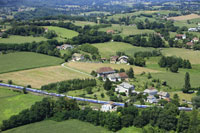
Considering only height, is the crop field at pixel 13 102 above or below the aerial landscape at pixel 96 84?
below

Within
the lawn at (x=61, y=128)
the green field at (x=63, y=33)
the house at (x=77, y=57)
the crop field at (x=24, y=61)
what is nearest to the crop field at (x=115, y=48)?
the house at (x=77, y=57)

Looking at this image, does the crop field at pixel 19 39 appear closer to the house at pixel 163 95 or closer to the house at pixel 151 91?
the house at pixel 151 91

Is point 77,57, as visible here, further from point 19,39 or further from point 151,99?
point 151,99

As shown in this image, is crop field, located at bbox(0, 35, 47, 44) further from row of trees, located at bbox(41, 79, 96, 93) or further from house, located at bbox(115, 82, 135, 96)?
house, located at bbox(115, 82, 135, 96)

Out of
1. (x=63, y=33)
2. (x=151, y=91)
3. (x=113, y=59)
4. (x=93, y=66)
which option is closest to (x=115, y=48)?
(x=113, y=59)

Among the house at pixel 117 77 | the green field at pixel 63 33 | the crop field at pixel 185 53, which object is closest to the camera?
the house at pixel 117 77

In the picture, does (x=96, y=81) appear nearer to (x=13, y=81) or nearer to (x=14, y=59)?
(x=13, y=81)
